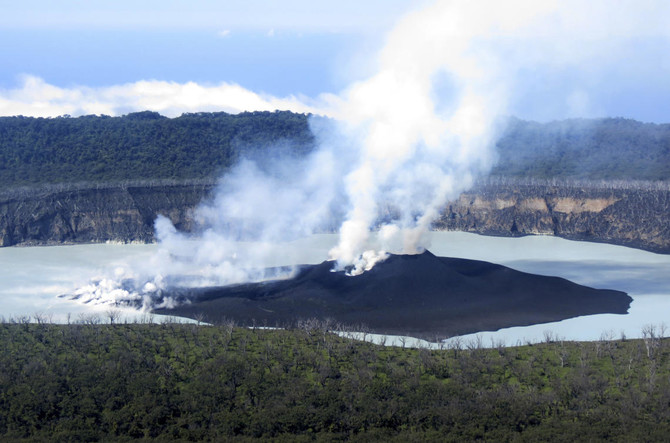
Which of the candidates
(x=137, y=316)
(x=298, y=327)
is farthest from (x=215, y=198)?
(x=298, y=327)

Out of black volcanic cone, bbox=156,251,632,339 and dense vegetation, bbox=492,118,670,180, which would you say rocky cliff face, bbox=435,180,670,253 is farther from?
black volcanic cone, bbox=156,251,632,339

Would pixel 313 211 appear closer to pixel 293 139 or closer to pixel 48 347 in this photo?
pixel 293 139

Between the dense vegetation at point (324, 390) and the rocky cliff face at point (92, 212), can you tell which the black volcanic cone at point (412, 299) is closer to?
the dense vegetation at point (324, 390)

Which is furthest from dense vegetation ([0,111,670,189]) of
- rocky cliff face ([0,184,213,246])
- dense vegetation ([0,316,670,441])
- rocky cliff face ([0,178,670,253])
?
dense vegetation ([0,316,670,441])

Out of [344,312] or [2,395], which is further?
[344,312]

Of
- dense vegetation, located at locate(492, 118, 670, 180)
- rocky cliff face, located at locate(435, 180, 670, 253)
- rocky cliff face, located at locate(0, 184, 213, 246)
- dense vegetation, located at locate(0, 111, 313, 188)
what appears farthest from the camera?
dense vegetation, located at locate(492, 118, 670, 180)
